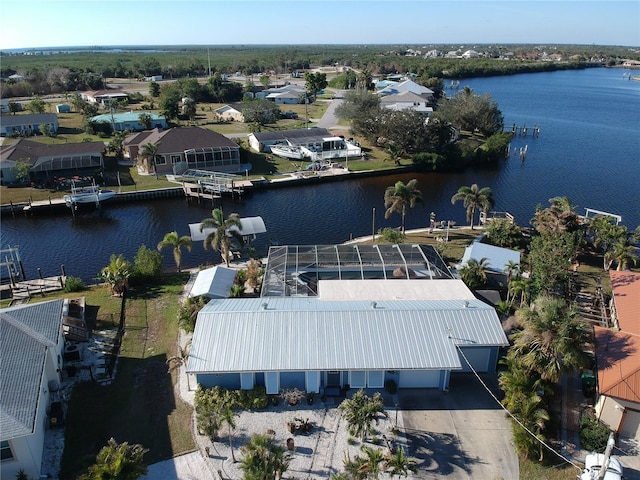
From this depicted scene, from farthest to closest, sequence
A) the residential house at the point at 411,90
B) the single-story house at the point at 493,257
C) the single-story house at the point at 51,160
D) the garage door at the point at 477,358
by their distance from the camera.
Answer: the residential house at the point at 411,90
the single-story house at the point at 51,160
the single-story house at the point at 493,257
the garage door at the point at 477,358

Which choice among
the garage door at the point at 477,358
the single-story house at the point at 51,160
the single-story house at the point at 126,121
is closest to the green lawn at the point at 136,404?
the garage door at the point at 477,358

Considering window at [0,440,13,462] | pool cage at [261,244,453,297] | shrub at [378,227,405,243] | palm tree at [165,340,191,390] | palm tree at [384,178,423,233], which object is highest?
palm tree at [384,178,423,233]

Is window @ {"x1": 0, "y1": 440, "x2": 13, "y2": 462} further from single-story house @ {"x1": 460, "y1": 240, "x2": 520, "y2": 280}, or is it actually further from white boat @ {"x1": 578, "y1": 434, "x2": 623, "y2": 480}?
single-story house @ {"x1": 460, "y1": 240, "x2": 520, "y2": 280}

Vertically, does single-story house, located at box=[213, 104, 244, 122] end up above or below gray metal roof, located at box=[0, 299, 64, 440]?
above

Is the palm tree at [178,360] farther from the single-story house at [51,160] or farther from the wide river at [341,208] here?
the single-story house at [51,160]

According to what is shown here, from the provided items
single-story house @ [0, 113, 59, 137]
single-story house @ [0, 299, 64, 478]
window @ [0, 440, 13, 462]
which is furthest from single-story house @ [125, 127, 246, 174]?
window @ [0, 440, 13, 462]

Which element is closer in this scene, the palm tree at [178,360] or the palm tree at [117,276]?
the palm tree at [178,360]
